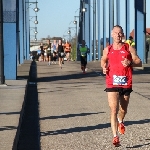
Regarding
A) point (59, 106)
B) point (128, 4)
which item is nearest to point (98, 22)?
point (128, 4)

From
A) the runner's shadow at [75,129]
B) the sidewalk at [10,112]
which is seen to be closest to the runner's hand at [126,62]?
the sidewalk at [10,112]

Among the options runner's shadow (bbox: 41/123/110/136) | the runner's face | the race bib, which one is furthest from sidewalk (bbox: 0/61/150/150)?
the runner's face

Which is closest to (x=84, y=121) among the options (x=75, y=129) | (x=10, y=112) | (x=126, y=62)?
(x=75, y=129)

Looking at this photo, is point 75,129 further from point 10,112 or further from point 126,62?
point 126,62

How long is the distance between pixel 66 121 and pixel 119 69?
3.31 metres

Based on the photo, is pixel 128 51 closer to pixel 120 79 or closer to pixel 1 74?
pixel 120 79

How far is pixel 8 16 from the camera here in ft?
80.9

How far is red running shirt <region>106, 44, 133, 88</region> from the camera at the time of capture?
9227 millimetres

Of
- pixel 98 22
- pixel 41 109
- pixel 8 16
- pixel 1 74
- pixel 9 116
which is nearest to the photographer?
pixel 9 116

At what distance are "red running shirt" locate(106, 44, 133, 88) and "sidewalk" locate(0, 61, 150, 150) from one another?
3.10ft

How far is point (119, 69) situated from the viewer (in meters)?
9.25

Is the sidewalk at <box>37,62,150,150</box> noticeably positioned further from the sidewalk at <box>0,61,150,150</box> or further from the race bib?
the race bib

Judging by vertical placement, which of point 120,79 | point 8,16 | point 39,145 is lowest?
point 39,145

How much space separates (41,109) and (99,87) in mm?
7345
